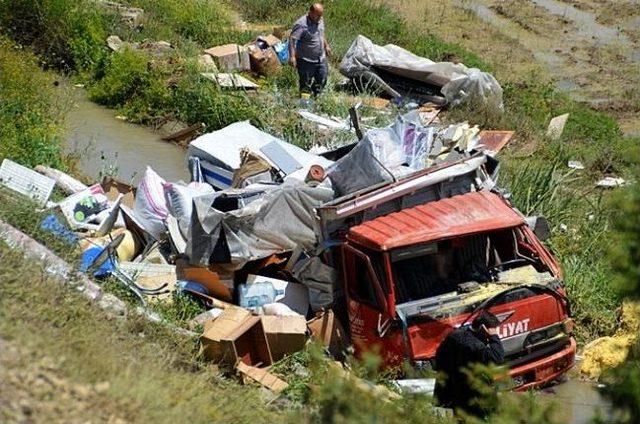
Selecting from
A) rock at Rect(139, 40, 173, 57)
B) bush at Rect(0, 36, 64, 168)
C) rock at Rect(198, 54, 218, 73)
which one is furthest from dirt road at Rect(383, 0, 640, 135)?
bush at Rect(0, 36, 64, 168)

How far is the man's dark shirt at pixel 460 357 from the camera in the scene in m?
7.39

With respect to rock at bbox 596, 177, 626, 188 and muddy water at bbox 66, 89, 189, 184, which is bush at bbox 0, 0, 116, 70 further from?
rock at bbox 596, 177, 626, 188

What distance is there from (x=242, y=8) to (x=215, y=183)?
1207 cm

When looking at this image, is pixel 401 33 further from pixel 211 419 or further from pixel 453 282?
pixel 211 419

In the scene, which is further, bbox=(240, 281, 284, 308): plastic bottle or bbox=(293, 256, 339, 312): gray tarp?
bbox=(240, 281, 284, 308): plastic bottle

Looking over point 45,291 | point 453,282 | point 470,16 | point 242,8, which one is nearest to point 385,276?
point 453,282

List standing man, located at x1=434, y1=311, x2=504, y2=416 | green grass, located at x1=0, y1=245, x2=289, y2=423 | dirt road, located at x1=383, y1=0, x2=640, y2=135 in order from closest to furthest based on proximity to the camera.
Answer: green grass, located at x1=0, y1=245, x2=289, y2=423 < standing man, located at x1=434, y1=311, x2=504, y2=416 < dirt road, located at x1=383, y1=0, x2=640, y2=135

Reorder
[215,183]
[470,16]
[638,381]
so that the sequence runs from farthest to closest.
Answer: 1. [470,16]
2. [215,183]
3. [638,381]

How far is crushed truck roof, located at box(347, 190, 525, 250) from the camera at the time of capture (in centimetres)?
856

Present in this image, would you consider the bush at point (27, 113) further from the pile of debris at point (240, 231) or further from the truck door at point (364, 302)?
the truck door at point (364, 302)

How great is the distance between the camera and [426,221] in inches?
348

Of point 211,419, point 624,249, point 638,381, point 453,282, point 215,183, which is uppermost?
point 624,249

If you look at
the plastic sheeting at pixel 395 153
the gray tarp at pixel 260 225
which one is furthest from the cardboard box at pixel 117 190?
the plastic sheeting at pixel 395 153

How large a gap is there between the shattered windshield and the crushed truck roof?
13cm
